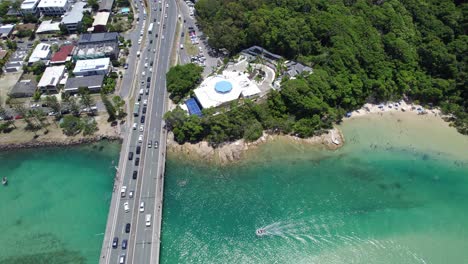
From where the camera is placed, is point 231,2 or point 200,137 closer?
point 200,137

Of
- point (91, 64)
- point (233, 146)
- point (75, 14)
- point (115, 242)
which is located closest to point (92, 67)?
point (91, 64)

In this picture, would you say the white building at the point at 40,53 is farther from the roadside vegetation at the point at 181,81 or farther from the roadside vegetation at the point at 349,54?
the roadside vegetation at the point at 349,54

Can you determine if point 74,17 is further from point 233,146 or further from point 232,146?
point 233,146

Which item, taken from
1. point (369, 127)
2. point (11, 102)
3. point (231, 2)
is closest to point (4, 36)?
Answer: point (11, 102)

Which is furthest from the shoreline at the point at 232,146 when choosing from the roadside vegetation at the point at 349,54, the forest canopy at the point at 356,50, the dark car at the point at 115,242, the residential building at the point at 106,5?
the residential building at the point at 106,5

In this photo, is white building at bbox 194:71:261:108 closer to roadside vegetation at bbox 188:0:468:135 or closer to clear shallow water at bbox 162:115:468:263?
roadside vegetation at bbox 188:0:468:135

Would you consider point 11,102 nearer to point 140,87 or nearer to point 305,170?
point 140,87

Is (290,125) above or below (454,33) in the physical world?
below
